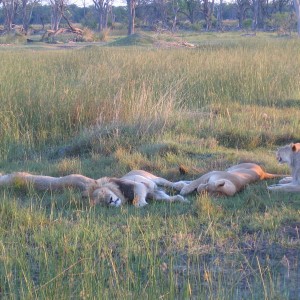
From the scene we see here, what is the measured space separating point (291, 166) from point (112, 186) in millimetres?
1895

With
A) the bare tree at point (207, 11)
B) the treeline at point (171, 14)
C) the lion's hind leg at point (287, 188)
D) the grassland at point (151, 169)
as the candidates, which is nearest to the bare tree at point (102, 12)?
the treeline at point (171, 14)

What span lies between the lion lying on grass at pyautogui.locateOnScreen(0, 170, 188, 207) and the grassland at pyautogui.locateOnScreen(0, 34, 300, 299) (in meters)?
0.10

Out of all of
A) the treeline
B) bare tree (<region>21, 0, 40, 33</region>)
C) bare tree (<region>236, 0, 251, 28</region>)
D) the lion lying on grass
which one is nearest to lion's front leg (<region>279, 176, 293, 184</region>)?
the lion lying on grass

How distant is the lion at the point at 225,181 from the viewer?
6137 millimetres

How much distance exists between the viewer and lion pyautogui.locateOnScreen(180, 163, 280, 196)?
242 inches

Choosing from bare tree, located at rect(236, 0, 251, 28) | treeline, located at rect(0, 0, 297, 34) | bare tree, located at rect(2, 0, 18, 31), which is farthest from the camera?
bare tree, located at rect(236, 0, 251, 28)

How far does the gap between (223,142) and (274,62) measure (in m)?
5.81

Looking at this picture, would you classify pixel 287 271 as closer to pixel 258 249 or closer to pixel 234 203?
pixel 258 249

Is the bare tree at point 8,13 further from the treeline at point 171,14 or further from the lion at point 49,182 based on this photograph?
the lion at point 49,182

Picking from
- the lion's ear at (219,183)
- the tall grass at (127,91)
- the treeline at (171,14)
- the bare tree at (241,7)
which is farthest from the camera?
the bare tree at (241,7)

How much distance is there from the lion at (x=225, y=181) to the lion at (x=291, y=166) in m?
0.24

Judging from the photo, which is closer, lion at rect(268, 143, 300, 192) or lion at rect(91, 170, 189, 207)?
lion at rect(91, 170, 189, 207)

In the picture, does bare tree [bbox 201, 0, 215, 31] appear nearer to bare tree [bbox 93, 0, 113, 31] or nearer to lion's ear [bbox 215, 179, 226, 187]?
bare tree [bbox 93, 0, 113, 31]

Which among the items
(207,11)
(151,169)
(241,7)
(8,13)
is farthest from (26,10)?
(151,169)
